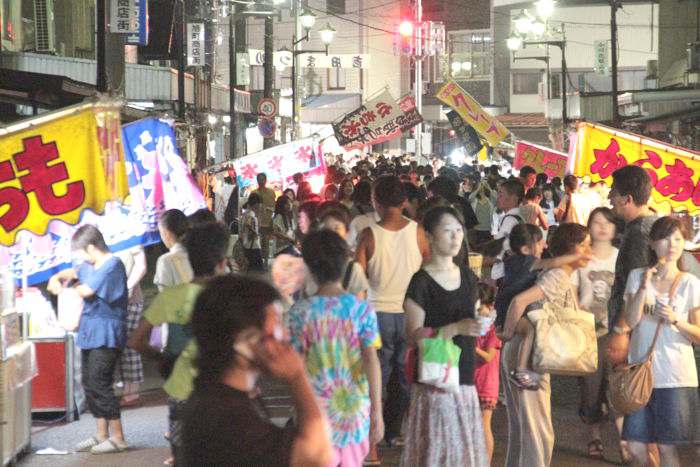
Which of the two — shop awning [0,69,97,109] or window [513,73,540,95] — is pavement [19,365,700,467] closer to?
shop awning [0,69,97,109]

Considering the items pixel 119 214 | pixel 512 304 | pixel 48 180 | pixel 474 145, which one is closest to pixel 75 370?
pixel 119 214

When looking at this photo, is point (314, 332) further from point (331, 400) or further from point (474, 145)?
point (474, 145)

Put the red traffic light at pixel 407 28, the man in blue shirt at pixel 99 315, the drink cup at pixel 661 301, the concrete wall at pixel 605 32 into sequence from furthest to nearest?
the concrete wall at pixel 605 32 → the red traffic light at pixel 407 28 → the man in blue shirt at pixel 99 315 → the drink cup at pixel 661 301

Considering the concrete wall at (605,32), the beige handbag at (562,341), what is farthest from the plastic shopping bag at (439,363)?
the concrete wall at (605,32)

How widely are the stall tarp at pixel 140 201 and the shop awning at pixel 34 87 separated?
6309 mm

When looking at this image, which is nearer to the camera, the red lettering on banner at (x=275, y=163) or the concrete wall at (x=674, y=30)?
the red lettering on banner at (x=275, y=163)

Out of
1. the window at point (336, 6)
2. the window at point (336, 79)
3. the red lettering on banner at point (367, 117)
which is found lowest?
the red lettering on banner at point (367, 117)

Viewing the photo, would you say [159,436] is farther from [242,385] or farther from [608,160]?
[242,385]

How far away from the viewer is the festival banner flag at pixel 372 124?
2577 centimetres

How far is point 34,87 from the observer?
16969mm

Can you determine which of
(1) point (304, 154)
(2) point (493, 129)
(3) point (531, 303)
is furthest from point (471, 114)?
(3) point (531, 303)

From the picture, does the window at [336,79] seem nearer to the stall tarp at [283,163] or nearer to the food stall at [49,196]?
the stall tarp at [283,163]

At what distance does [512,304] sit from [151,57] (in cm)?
2631

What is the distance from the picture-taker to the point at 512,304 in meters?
7.08
